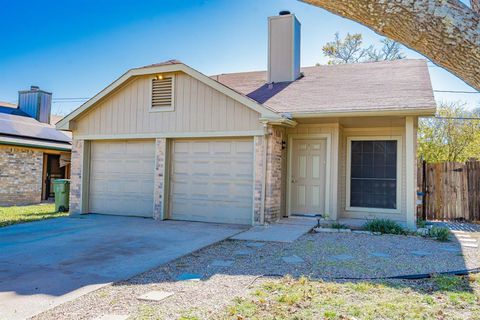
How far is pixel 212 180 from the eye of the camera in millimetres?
9609

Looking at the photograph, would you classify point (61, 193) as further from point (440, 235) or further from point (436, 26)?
point (436, 26)

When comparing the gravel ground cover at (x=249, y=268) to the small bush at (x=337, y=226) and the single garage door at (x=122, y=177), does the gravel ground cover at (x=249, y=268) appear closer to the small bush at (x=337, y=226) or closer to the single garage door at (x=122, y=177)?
the small bush at (x=337, y=226)

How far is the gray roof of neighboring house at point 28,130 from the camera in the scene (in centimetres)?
1516

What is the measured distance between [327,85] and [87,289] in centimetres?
847

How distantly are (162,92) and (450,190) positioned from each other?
837cm

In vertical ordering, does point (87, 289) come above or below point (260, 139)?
below

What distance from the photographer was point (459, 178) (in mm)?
11062

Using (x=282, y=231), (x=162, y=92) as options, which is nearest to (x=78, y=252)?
(x=282, y=231)

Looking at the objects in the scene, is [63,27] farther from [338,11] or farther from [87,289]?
[338,11]

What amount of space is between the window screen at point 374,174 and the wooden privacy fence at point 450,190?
1994mm

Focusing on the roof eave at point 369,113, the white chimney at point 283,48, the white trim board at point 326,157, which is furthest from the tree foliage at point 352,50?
the roof eave at point 369,113

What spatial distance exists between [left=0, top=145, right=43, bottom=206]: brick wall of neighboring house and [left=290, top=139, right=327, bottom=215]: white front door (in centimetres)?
1073

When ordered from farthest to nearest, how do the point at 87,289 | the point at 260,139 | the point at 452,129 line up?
the point at 452,129 < the point at 260,139 < the point at 87,289

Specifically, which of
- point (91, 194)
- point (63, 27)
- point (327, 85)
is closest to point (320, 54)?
point (327, 85)
